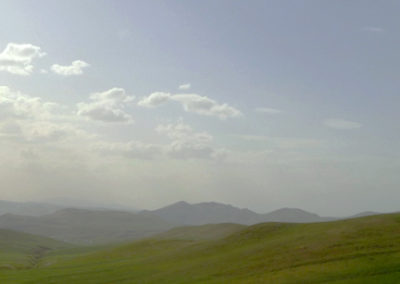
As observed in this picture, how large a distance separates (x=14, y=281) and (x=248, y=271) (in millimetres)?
40790

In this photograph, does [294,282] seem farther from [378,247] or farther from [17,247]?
[17,247]

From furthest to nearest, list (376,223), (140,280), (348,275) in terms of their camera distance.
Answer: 1. (376,223)
2. (140,280)
3. (348,275)

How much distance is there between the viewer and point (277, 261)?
4981cm

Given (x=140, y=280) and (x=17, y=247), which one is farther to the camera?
(x=17, y=247)

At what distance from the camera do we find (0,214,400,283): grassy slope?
40.1 meters

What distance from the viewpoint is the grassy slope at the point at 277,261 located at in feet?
132

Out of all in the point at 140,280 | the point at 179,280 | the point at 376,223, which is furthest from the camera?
the point at 376,223

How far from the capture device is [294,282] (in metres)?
38.6

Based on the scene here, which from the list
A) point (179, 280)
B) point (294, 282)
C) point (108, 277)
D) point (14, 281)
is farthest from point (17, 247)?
point (294, 282)

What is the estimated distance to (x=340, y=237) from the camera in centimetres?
5528

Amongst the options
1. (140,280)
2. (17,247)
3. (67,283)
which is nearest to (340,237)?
(140,280)

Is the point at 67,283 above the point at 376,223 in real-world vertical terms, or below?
below

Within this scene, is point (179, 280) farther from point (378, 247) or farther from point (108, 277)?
point (378, 247)

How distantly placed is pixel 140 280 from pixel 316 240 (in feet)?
84.8
